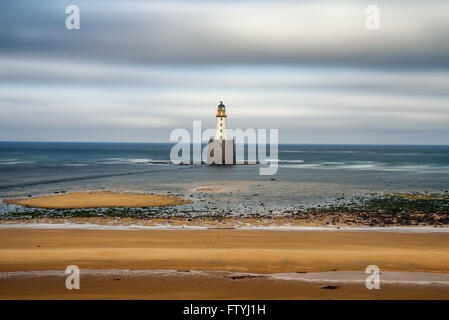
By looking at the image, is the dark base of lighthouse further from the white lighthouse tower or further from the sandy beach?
the sandy beach

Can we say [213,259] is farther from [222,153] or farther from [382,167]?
[222,153]

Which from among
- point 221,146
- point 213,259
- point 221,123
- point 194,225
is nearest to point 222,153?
point 221,146

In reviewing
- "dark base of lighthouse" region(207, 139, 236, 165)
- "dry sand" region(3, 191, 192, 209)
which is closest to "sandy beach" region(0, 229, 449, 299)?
"dry sand" region(3, 191, 192, 209)

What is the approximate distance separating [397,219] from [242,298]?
17194 mm

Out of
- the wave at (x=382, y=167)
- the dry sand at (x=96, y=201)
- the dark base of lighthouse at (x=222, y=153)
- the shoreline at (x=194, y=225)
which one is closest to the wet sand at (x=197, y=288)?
the shoreline at (x=194, y=225)

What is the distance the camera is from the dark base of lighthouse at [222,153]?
94.9m

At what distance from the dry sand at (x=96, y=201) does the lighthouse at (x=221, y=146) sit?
58.1m

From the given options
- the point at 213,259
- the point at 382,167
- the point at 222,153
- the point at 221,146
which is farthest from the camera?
the point at 221,146

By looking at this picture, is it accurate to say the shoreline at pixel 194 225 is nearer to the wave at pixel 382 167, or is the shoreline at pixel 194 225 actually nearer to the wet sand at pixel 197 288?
the wet sand at pixel 197 288

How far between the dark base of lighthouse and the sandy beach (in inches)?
2972

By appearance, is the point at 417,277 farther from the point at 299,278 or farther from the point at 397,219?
the point at 397,219

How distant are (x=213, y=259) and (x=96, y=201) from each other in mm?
20703

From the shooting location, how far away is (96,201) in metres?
31.6
